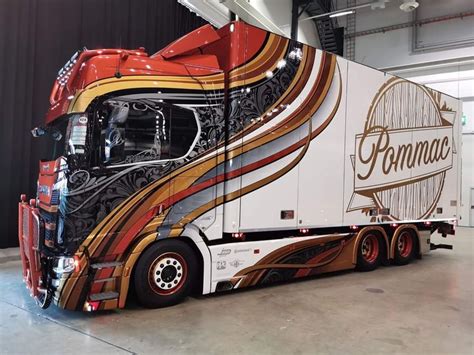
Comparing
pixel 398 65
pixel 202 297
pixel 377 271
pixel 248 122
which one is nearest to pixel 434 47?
pixel 398 65

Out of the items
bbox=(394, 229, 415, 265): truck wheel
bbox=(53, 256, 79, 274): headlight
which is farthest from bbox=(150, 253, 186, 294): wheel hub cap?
bbox=(394, 229, 415, 265): truck wheel

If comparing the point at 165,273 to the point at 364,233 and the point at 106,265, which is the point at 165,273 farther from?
the point at 364,233

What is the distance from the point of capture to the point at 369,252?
778cm

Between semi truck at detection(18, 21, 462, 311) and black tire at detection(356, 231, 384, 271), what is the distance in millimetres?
39

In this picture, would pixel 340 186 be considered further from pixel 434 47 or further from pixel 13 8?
pixel 434 47

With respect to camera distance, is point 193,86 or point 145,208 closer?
point 145,208

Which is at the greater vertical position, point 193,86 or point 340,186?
point 193,86

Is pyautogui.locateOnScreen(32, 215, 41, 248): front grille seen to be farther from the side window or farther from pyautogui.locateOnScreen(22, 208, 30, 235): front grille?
the side window

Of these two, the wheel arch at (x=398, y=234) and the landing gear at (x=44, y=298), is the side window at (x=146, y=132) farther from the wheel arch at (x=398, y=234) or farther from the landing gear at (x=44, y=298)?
the wheel arch at (x=398, y=234)

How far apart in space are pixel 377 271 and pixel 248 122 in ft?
13.6

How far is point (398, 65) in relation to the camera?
57.5 ft

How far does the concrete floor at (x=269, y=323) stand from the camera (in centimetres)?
395

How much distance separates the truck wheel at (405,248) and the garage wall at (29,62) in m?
7.21

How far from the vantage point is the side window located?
15.1 feet
